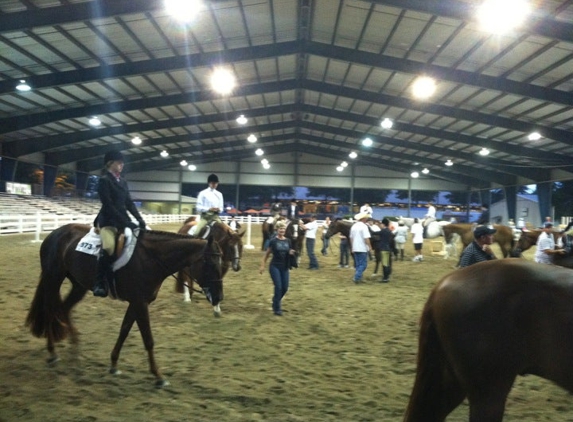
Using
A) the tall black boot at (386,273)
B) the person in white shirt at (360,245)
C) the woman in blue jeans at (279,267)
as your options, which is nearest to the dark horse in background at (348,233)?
the tall black boot at (386,273)

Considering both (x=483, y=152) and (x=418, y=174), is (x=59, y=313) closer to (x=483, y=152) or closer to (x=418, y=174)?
(x=483, y=152)

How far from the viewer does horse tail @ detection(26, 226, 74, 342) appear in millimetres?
5203

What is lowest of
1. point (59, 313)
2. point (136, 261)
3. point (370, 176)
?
point (59, 313)

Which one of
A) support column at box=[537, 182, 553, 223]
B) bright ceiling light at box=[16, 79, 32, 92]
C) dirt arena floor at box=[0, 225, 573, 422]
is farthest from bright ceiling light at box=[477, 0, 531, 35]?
support column at box=[537, 182, 553, 223]

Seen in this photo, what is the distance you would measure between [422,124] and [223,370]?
24.1 m

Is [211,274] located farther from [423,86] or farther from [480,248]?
[423,86]

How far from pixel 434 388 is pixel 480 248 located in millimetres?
2801

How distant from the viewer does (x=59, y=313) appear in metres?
5.31

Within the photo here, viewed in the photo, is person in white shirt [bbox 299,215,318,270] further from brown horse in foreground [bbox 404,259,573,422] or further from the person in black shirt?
brown horse in foreground [bbox 404,259,573,422]

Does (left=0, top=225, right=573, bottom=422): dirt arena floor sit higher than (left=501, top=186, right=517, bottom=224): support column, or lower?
lower

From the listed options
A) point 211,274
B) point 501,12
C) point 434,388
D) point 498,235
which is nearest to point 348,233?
point 498,235

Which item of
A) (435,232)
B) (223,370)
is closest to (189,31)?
(223,370)

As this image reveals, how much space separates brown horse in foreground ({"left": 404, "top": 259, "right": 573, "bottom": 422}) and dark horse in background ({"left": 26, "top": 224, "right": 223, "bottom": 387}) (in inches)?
119

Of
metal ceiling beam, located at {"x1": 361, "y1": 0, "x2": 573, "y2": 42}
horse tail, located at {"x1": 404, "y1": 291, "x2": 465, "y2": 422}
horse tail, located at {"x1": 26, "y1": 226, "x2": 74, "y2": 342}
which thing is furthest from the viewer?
metal ceiling beam, located at {"x1": 361, "y1": 0, "x2": 573, "y2": 42}
